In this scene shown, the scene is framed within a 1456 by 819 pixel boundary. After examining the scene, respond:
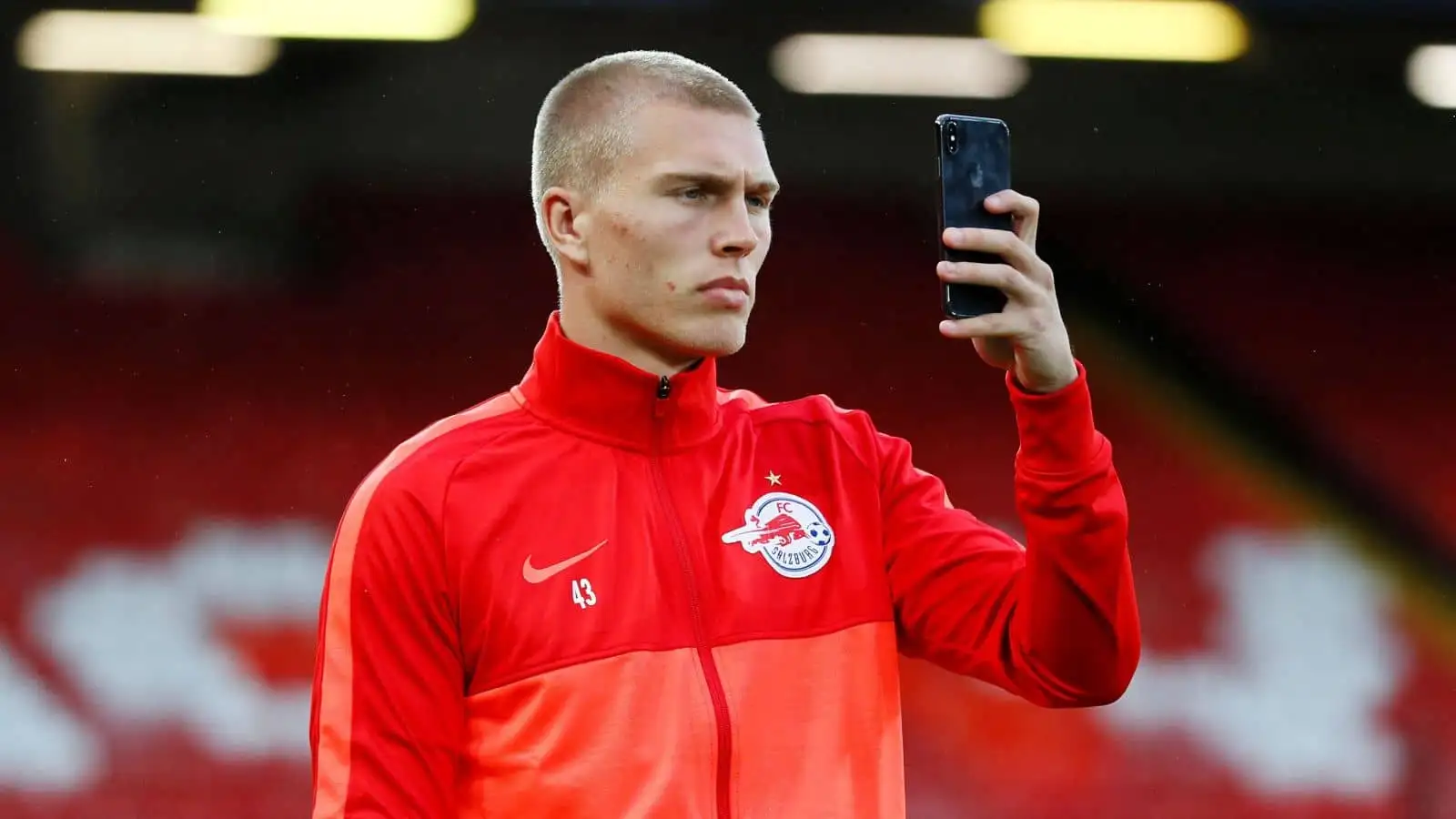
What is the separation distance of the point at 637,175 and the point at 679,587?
0.36 metres

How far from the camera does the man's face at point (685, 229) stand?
53.0 inches

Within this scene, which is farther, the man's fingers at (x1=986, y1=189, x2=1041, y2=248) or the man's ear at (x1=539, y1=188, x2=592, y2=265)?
the man's ear at (x1=539, y1=188, x2=592, y2=265)

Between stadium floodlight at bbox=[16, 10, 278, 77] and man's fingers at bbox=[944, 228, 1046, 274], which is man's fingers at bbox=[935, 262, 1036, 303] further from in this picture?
stadium floodlight at bbox=[16, 10, 278, 77]

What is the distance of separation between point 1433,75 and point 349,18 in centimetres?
259

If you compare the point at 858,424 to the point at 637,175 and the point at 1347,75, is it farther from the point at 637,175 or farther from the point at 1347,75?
the point at 1347,75

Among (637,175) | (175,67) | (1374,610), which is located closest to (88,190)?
(175,67)

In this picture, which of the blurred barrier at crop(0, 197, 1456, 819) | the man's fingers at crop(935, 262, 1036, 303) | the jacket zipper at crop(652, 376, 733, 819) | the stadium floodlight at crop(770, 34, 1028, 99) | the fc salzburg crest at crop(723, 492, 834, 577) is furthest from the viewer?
the stadium floodlight at crop(770, 34, 1028, 99)

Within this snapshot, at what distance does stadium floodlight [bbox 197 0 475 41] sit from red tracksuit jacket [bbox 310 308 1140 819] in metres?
2.29

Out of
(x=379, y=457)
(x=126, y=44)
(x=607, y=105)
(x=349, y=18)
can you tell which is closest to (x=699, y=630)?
(x=607, y=105)

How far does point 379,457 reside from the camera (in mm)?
3623

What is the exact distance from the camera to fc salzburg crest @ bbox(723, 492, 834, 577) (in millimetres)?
1367

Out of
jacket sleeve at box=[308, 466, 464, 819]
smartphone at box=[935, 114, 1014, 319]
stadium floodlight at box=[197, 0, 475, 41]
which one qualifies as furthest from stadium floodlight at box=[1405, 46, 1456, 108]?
jacket sleeve at box=[308, 466, 464, 819]

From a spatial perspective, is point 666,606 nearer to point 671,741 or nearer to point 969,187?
point 671,741

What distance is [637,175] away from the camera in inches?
54.4
